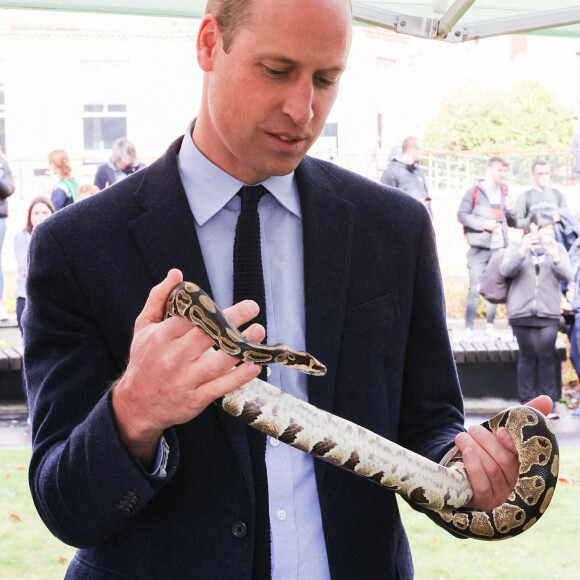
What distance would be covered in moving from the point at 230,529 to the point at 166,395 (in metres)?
0.54

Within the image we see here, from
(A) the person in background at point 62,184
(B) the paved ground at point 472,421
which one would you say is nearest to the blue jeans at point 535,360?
(B) the paved ground at point 472,421

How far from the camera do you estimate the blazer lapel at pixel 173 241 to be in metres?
2.10

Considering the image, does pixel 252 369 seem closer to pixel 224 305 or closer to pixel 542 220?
pixel 224 305

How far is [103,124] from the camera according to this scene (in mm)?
21781

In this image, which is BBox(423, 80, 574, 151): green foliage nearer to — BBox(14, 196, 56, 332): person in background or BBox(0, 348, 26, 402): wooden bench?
BBox(14, 196, 56, 332): person in background

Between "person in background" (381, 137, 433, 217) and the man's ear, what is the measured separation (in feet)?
31.5

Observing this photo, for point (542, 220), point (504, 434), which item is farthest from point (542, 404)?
point (542, 220)

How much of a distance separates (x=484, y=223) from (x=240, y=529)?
33.0ft

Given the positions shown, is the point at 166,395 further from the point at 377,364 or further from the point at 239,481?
the point at 377,364

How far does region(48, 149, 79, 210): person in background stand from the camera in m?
10.8

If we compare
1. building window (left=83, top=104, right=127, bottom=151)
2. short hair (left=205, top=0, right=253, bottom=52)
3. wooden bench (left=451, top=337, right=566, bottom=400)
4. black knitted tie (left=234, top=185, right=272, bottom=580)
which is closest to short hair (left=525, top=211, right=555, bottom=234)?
wooden bench (left=451, top=337, right=566, bottom=400)

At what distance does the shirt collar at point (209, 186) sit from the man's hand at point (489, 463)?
78 cm

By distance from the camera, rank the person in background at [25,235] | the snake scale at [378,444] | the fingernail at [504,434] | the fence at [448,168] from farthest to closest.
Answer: the fence at [448,168]
the person in background at [25,235]
the fingernail at [504,434]
the snake scale at [378,444]

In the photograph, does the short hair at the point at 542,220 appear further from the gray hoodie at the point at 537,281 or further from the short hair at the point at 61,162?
the short hair at the point at 61,162
